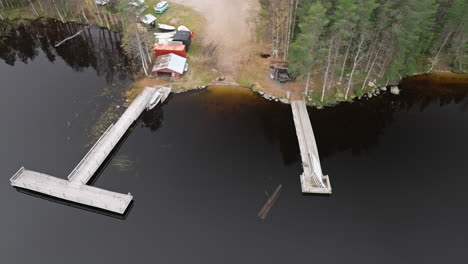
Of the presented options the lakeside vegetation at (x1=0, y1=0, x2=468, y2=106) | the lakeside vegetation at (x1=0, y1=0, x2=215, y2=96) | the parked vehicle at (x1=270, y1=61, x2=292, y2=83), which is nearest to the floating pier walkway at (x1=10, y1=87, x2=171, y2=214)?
the lakeside vegetation at (x1=0, y1=0, x2=468, y2=106)

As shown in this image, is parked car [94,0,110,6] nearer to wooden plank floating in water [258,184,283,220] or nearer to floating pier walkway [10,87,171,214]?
floating pier walkway [10,87,171,214]

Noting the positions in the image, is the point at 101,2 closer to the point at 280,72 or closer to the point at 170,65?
the point at 170,65

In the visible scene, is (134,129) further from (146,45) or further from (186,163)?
(146,45)

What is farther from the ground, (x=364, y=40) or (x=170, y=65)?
(x=364, y=40)

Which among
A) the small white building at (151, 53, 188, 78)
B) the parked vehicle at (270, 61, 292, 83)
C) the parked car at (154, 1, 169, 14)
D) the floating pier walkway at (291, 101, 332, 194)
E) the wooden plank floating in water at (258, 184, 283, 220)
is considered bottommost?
the wooden plank floating in water at (258, 184, 283, 220)

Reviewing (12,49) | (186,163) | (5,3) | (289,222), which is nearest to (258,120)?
(186,163)

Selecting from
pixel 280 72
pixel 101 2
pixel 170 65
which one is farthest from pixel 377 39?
pixel 101 2

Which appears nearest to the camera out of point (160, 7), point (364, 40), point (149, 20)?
point (364, 40)
